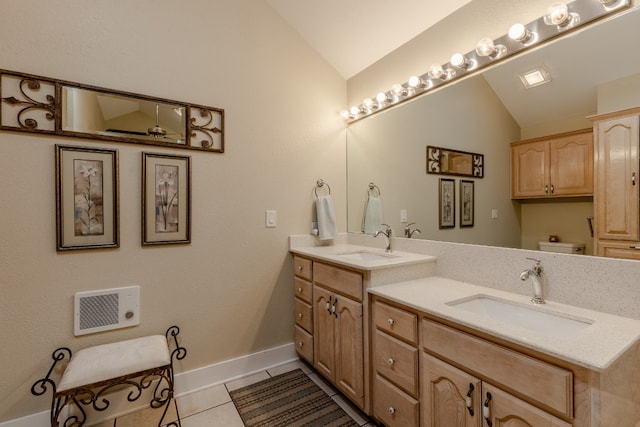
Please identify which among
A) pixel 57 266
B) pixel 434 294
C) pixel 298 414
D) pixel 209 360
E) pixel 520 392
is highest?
pixel 57 266

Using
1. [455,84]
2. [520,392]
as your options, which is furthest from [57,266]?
[455,84]

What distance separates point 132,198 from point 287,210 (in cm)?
101

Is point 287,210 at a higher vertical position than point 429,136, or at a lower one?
lower

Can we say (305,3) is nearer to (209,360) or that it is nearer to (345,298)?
(345,298)

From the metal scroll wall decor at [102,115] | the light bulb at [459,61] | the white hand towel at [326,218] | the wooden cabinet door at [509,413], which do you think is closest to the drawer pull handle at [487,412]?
the wooden cabinet door at [509,413]

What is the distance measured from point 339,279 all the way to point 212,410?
1.08 m

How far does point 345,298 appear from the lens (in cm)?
172

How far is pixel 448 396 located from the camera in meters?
1.16

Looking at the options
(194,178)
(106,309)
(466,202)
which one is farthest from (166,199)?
(466,202)

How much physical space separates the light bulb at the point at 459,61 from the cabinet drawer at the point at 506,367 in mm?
1405

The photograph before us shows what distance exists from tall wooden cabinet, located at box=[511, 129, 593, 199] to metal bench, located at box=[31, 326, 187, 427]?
6.49 feet

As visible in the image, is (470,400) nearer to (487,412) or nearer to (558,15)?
(487,412)

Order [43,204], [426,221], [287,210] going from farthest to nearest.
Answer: [287,210]
[426,221]
[43,204]

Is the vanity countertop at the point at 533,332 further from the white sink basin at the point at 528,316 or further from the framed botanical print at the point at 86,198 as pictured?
the framed botanical print at the point at 86,198
